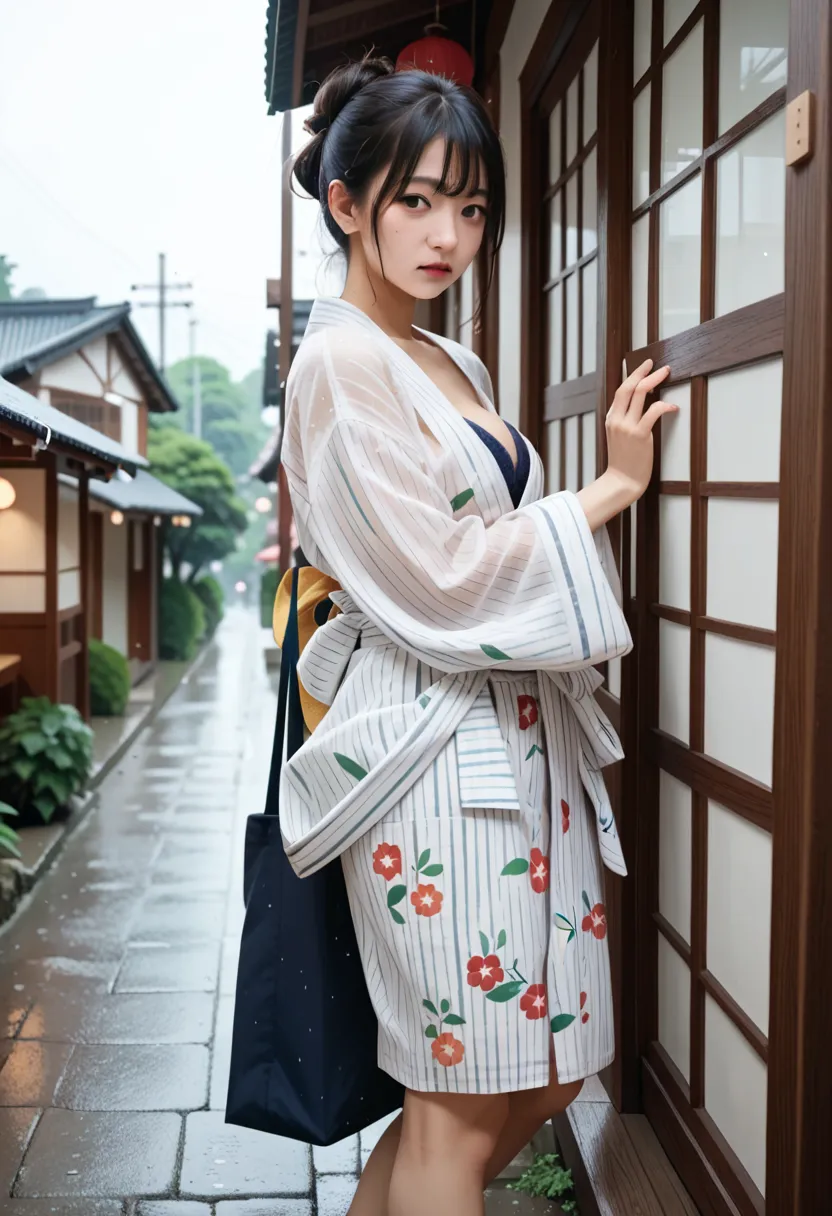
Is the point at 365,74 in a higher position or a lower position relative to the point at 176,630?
higher

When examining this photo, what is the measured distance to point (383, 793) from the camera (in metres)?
1.93

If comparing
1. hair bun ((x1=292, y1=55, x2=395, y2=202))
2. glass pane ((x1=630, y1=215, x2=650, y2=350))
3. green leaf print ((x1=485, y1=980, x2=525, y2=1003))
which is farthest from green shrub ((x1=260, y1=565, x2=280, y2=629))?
green leaf print ((x1=485, y1=980, x2=525, y2=1003))

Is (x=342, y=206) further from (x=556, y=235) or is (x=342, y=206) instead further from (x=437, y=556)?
(x=556, y=235)

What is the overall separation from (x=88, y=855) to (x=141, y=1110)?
3.80 m

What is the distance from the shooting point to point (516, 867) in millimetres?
1940

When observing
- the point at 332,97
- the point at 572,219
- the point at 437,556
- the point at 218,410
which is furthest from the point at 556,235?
the point at 218,410

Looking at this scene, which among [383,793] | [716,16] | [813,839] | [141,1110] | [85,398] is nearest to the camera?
[813,839]

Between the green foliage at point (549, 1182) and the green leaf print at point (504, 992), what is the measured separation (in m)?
1.18

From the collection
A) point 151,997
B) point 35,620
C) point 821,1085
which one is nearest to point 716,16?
point 821,1085

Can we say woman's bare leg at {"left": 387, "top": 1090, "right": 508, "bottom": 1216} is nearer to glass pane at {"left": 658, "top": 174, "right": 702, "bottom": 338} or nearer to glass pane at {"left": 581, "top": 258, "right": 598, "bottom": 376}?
glass pane at {"left": 658, "top": 174, "right": 702, "bottom": 338}

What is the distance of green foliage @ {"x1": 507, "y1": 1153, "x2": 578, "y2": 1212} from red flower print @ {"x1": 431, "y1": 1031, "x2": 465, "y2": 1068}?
3.74ft

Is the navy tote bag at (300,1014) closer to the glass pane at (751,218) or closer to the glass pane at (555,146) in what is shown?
the glass pane at (751,218)

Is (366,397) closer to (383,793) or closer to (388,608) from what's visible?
(388,608)

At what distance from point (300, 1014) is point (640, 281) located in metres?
1.67
